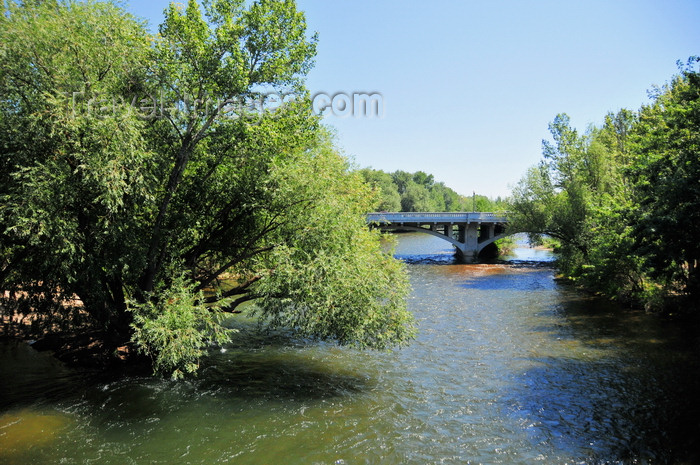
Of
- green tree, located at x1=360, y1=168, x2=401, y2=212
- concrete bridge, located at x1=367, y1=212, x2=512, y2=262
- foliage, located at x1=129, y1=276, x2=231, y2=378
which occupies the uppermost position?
green tree, located at x1=360, y1=168, x2=401, y2=212

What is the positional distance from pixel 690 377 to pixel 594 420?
18.9 ft

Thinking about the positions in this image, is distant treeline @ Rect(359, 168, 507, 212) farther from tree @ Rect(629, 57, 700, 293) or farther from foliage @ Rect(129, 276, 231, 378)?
foliage @ Rect(129, 276, 231, 378)

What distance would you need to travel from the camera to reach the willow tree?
1221cm

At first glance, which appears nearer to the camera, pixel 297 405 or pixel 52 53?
pixel 52 53

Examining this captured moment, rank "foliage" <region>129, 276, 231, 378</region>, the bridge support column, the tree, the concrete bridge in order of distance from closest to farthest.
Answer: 1. "foliage" <region>129, 276, 231, 378</region>
2. the tree
3. the concrete bridge
4. the bridge support column

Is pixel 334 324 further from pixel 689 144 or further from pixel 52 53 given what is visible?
pixel 689 144

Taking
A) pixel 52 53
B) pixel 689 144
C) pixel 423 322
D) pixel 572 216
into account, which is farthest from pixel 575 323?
pixel 52 53

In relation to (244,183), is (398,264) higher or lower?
lower

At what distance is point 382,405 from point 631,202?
56.0 ft

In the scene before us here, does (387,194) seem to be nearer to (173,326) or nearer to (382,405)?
(382,405)

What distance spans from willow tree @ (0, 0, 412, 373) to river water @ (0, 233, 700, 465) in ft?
6.05

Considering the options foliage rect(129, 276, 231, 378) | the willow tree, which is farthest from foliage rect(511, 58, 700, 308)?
foliage rect(129, 276, 231, 378)

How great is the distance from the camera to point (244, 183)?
16.2 m

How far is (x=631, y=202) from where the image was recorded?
73.7 feet
